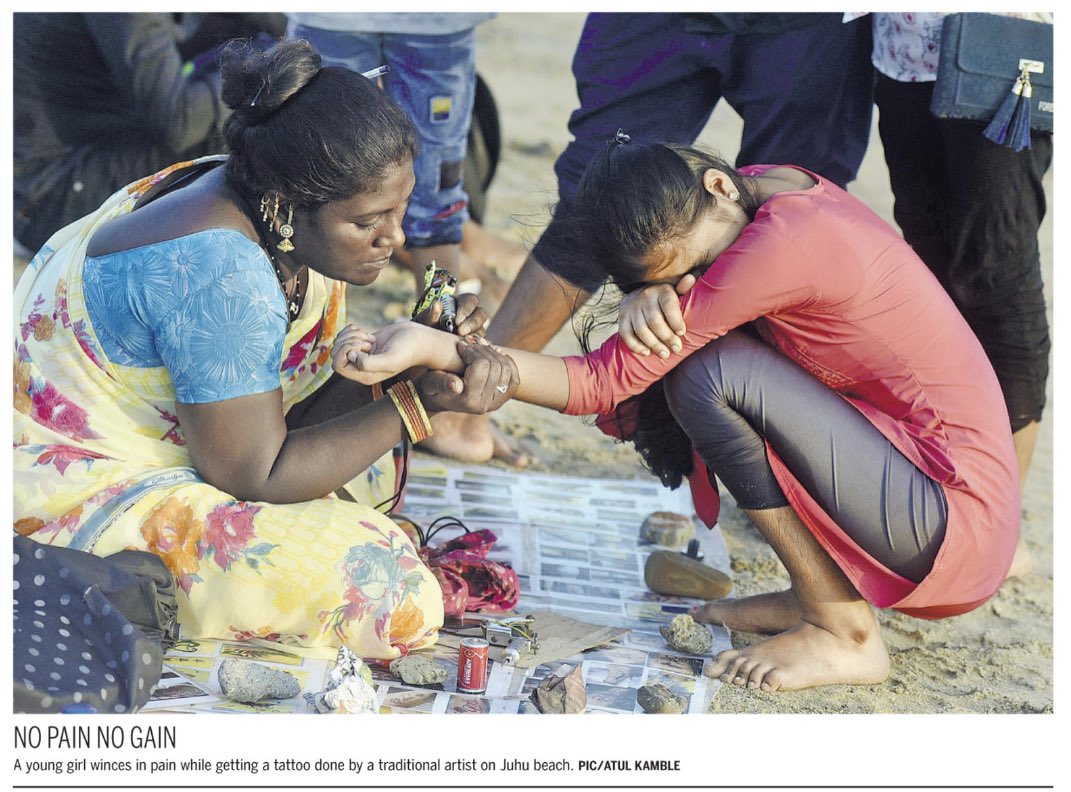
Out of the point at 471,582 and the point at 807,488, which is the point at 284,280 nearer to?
the point at 471,582

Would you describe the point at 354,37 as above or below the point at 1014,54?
below

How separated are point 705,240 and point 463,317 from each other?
1.89ft

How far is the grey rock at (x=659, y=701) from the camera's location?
263cm

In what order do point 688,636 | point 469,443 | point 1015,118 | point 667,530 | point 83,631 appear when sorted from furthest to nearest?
point 469,443 → point 667,530 → point 1015,118 → point 688,636 → point 83,631

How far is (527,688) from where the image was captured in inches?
106

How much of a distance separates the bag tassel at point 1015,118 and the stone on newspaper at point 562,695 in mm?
1648

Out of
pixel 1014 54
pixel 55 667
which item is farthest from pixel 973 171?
pixel 55 667

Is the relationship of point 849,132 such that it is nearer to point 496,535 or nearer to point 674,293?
point 674,293

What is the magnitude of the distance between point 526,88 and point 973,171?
18.6 ft

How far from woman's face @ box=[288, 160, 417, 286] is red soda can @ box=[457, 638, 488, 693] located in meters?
0.84

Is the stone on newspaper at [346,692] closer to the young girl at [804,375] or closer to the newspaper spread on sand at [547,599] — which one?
the newspaper spread on sand at [547,599]

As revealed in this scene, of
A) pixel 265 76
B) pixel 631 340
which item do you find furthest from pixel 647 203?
pixel 265 76

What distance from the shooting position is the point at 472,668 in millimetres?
2631

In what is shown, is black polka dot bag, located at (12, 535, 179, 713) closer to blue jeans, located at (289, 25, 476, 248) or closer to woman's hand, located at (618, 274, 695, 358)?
woman's hand, located at (618, 274, 695, 358)
